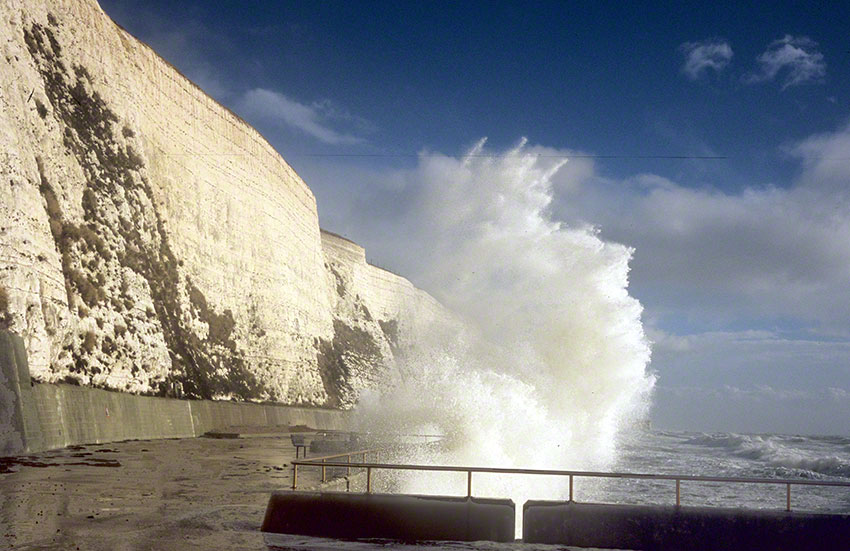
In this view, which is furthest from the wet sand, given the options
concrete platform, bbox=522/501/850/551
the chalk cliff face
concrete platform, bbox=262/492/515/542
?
the chalk cliff face

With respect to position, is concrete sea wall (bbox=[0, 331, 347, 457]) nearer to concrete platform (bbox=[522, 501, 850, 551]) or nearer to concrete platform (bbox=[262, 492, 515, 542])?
concrete platform (bbox=[262, 492, 515, 542])

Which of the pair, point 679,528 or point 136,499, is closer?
point 679,528

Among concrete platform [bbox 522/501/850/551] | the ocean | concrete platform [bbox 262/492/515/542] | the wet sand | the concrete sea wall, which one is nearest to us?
the wet sand

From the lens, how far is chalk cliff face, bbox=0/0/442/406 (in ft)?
79.4

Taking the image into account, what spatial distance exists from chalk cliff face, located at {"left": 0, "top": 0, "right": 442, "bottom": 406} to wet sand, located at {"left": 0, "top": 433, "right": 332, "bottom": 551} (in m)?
6.08

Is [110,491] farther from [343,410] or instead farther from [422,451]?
[343,410]

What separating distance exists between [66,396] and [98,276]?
729 cm

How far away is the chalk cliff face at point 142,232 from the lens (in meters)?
24.2

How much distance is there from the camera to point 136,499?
12188mm

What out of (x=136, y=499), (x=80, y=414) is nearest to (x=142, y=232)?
(x=80, y=414)

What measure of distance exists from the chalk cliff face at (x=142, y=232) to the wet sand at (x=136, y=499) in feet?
19.9

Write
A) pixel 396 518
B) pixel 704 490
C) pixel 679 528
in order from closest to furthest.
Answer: pixel 679 528, pixel 396 518, pixel 704 490

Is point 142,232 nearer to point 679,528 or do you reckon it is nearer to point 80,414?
point 80,414

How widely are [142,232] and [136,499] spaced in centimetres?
2424
